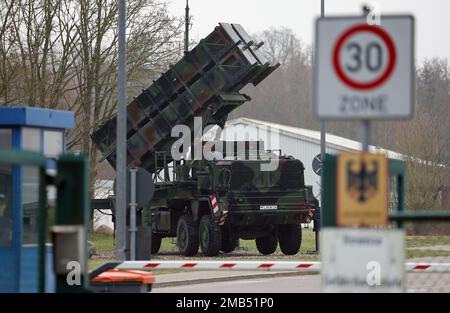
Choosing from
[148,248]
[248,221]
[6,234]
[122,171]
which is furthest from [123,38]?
[6,234]

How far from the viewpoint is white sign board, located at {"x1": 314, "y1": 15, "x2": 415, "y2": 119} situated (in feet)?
19.5

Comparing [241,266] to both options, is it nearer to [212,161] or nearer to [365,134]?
[365,134]

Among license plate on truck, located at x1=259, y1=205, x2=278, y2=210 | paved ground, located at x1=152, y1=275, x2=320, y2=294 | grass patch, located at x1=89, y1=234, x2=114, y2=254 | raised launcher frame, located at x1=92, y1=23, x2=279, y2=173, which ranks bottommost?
paved ground, located at x1=152, y1=275, x2=320, y2=294

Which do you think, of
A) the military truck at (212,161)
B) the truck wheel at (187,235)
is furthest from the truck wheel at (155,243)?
the truck wheel at (187,235)

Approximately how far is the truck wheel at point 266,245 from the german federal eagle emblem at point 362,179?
25390 mm

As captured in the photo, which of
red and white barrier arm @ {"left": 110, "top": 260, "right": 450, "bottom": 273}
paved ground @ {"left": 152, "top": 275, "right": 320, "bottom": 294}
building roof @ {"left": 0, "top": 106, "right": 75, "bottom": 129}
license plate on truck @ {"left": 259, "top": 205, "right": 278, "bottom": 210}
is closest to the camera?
building roof @ {"left": 0, "top": 106, "right": 75, "bottom": 129}

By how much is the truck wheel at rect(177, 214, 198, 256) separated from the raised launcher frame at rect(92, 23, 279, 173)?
1.58 metres

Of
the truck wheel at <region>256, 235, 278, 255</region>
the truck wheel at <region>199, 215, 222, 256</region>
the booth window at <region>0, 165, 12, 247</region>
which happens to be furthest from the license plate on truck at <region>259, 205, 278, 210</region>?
the booth window at <region>0, 165, 12, 247</region>

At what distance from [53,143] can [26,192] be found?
185 inches

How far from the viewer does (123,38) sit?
21578mm

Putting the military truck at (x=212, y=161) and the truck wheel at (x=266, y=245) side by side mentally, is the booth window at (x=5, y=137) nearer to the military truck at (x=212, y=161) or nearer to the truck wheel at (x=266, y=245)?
the military truck at (x=212, y=161)

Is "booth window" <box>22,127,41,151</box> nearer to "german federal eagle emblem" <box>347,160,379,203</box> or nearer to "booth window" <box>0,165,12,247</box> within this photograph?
"booth window" <box>0,165,12,247</box>

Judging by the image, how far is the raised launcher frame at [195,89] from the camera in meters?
28.4
